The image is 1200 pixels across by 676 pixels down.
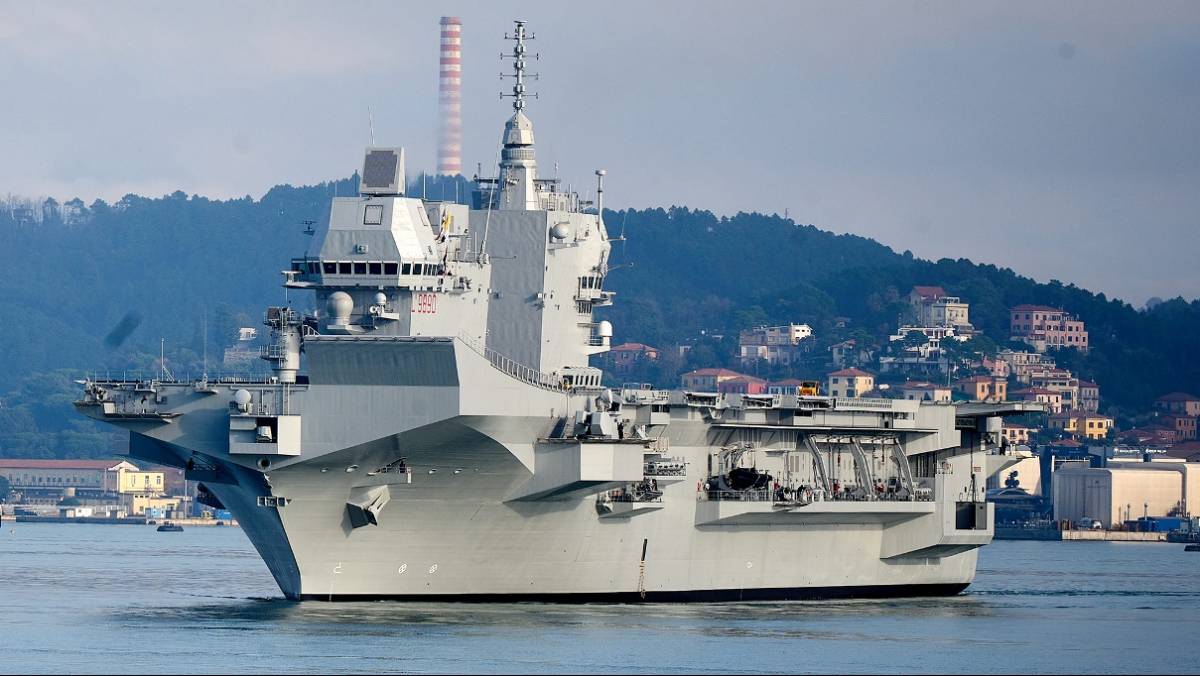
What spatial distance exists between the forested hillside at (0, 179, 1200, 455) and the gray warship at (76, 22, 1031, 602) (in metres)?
103

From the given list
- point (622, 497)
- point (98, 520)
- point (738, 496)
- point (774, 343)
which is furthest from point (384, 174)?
point (774, 343)

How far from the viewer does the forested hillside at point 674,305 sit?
160m

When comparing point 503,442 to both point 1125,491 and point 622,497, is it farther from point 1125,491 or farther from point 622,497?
point 1125,491

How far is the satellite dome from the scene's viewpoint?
1553 inches

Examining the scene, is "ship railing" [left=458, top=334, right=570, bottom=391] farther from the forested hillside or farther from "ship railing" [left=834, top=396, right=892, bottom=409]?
the forested hillside

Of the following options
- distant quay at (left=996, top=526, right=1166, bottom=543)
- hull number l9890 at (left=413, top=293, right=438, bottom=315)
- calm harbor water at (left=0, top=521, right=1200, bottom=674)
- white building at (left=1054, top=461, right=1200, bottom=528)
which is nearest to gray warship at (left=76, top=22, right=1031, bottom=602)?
hull number l9890 at (left=413, top=293, right=438, bottom=315)

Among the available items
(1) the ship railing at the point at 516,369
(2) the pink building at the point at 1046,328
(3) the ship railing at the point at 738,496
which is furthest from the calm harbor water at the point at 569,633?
(2) the pink building at the point at 1046,328

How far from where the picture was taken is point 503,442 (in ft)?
125

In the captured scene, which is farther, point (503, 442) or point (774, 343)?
point (774, 343)

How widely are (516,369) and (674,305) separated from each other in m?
129

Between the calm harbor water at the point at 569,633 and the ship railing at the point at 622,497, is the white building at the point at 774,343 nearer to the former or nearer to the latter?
the calm harbor water at the point at 569,633

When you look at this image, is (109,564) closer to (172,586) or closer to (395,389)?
(172,586)

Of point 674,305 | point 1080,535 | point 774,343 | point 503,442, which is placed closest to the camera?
point 503,442

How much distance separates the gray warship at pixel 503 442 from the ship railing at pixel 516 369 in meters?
0.16
